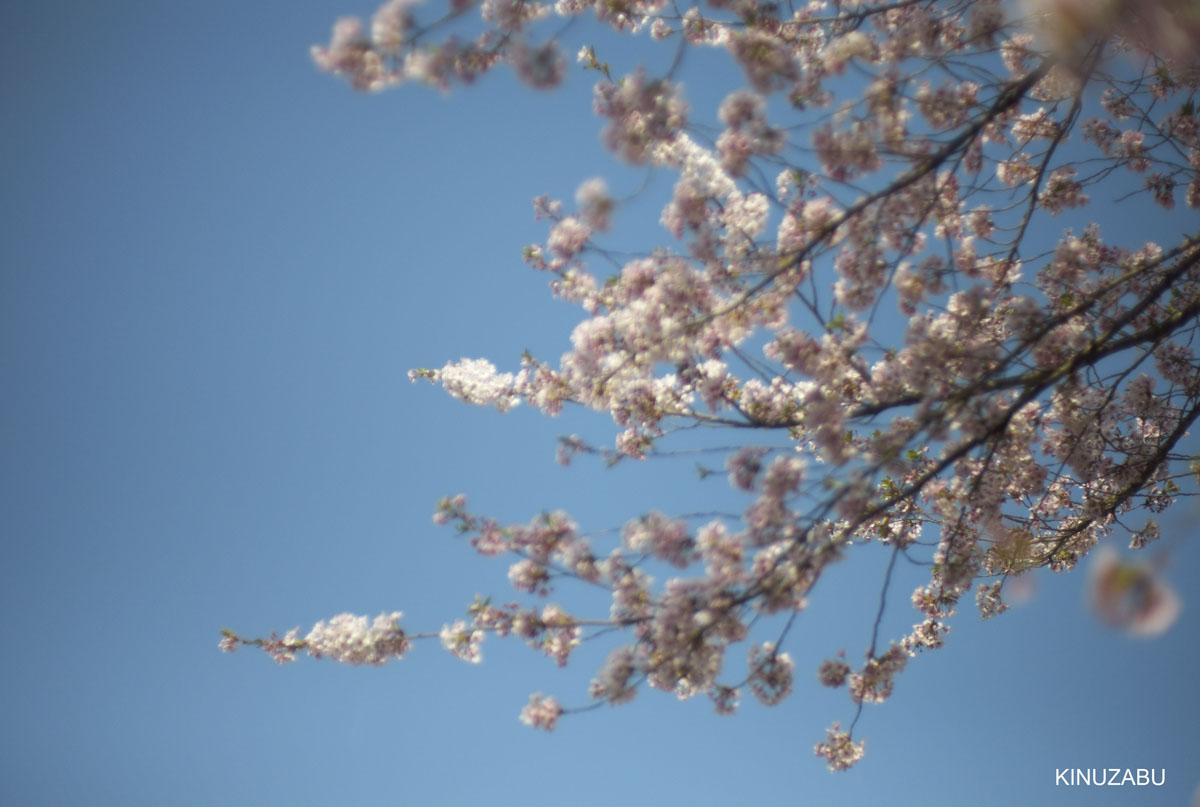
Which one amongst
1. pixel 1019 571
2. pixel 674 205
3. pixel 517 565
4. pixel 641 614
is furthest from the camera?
pixel 1019 571

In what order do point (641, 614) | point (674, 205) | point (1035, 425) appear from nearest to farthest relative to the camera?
1. point (641, 614)
2. point (674, 205)
3. point (1035, 425)

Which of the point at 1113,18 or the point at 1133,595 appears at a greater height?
the point at 1113,18

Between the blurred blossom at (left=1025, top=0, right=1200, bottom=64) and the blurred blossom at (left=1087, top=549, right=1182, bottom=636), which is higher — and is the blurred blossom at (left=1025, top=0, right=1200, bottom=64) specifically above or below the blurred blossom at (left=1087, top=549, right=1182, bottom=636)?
above

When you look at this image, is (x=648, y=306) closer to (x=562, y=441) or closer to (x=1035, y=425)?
(x=562, y=441)

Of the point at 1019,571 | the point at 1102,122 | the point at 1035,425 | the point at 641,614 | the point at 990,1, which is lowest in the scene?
the point at 641,614

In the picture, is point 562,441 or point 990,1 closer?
point 990,1

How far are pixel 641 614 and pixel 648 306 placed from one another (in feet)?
6.49

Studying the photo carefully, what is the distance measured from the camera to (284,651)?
4184mm

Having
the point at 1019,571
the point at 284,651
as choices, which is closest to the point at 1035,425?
the point at 1019,571

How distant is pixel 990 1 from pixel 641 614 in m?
4.31

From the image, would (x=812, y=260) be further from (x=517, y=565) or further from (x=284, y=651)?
(x=284, y=651)

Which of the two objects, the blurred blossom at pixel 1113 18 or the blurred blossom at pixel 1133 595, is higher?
the blurred blossom at pixel 1113 18

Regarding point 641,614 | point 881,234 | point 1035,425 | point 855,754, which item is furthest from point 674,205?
point 855,754

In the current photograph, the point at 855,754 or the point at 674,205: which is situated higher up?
the point at 674,205
